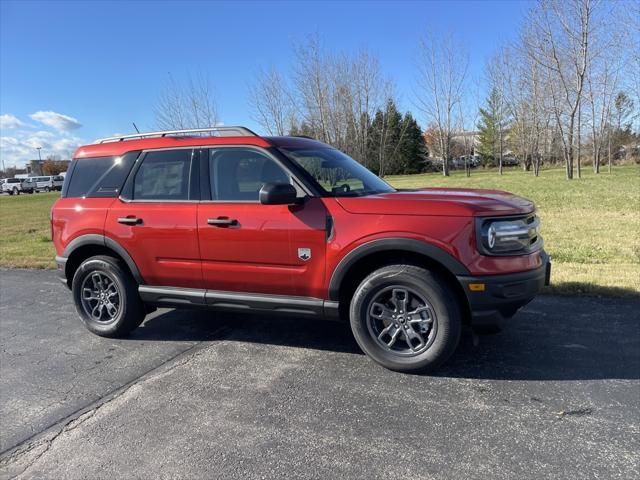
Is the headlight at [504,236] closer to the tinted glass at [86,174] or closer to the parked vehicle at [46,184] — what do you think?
the tinted glass at [86,174]

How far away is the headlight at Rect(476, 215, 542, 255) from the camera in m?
3.41

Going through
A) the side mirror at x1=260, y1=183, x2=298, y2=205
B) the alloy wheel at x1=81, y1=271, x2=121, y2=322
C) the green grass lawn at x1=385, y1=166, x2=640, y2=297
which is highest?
the side mirror at x1=260, y1=183, x2=298, y2=205

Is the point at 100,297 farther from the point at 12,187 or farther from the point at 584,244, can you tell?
the point at 12,187

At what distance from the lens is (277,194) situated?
3689 mm

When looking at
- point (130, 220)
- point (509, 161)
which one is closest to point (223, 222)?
point (130, 220)

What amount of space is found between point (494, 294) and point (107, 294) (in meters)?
3.73

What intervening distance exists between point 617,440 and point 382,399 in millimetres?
1399

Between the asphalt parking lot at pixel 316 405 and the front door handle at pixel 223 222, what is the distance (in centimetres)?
117

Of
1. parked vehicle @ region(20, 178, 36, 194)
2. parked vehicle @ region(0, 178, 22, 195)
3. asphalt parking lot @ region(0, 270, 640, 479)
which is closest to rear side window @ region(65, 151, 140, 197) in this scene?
asphalt parking lot @ region(0, 270, 640, 479)

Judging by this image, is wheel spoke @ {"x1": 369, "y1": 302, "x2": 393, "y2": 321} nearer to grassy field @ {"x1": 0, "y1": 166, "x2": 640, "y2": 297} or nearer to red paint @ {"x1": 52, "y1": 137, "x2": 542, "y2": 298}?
red paint @ {"x1": 52, "y1": 137, "x2": 542, "y2": 298}

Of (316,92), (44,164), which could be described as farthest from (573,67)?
(44,164)

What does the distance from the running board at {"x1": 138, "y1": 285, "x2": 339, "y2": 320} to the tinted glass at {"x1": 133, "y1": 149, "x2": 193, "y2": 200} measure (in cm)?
89

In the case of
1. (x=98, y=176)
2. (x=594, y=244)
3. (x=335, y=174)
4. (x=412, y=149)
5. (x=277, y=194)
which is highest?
(x=412, y=149)

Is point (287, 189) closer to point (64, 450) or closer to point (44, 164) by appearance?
point (64, 450)
